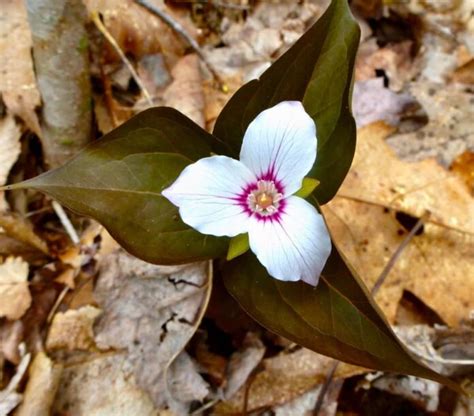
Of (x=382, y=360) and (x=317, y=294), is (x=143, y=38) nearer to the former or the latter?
(x=317, y=294)

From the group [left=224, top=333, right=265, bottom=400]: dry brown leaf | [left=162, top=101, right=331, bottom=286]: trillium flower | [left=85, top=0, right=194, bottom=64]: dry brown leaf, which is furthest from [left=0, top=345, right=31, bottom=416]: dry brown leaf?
[left=85, top=0, right=194, bottom=64]: dry brown leaf

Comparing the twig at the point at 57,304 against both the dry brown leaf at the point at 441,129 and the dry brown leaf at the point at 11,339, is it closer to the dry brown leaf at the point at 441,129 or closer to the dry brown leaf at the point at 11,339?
the dry brown leaf at the point at 11,339

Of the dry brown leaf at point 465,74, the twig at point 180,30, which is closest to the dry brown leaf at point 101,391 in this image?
the twig at point 180,30

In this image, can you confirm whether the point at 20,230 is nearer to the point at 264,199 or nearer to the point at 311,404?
the point at 264,199

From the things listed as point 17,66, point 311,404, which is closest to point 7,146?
point 17,66

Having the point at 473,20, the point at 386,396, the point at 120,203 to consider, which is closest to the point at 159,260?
the point at 120,203

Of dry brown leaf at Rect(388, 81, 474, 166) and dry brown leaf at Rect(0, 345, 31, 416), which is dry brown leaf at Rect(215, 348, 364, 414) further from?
dry brown leaf at Rect(388, 81, 474, 166)
